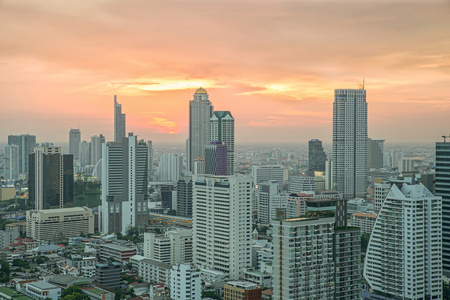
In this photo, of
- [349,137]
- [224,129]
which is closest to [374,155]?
[349,137]

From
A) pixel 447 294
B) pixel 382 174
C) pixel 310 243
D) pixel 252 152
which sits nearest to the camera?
pixel 310 243

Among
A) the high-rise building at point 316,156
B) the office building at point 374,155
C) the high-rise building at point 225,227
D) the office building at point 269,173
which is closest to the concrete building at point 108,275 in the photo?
the high-rise building at point 225,227

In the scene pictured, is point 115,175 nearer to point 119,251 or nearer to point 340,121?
point 119,251

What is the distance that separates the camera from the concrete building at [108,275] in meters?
15.5

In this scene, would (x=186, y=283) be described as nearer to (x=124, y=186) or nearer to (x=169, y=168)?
(x=124, y=186)

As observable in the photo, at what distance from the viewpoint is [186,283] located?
13.5 metres

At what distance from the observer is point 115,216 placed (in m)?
26.3

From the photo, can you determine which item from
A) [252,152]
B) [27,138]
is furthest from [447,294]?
[27,138]

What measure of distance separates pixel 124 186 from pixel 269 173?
14642mm

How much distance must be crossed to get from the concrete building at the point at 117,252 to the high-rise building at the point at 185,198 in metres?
9.96

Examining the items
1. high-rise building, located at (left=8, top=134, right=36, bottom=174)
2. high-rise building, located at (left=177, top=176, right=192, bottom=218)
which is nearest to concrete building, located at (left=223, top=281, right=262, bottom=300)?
high-rise building, located at (left=177, top=176, right=192, bottom=218)

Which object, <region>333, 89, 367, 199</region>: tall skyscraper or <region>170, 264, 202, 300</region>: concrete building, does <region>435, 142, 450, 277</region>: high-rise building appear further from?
<region>333, 89, 367, 199</region>: tall skyscraper

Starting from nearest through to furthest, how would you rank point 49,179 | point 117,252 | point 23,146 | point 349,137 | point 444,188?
point 444,188
point 117,252
point 49,179
point 349,137
point 23,146

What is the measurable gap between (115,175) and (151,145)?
1471 centimetres
